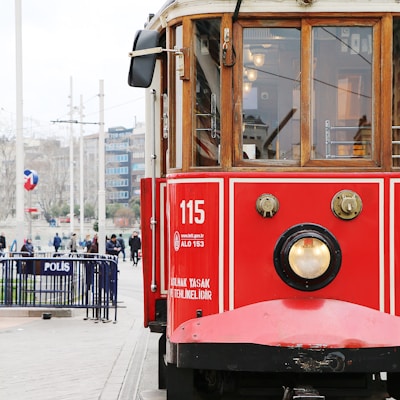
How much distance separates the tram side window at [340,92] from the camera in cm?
591

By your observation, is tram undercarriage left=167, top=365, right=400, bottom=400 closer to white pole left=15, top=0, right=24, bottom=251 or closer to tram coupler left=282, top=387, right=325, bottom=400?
tram coupler left=282, top=387, right=325, bottom=400

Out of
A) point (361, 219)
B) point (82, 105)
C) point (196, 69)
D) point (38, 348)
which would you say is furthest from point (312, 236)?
point (82, 105)

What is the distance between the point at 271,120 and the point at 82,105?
43.4m

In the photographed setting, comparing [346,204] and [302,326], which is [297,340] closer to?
[302,326]

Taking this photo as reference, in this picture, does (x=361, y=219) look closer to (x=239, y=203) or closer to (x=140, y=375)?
(x=239, y=203)

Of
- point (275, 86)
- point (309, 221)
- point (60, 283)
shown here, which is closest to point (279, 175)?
point (309, 221)

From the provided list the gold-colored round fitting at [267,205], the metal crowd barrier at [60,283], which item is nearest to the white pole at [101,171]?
the metal crowd barrier at [60,283]

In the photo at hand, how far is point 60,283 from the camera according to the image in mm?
15055

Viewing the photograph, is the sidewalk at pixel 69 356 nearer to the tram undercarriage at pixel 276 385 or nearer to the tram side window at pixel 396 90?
the tram undercarriage at pixel 276 385

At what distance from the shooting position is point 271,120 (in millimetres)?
5945

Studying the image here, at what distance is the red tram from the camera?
5668mm

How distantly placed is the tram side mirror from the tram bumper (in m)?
1.75

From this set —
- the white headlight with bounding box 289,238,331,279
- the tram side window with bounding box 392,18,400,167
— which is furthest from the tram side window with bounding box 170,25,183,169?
the tram side window with bounding box 392,18,400,167

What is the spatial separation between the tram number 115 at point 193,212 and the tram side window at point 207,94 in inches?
11.9
